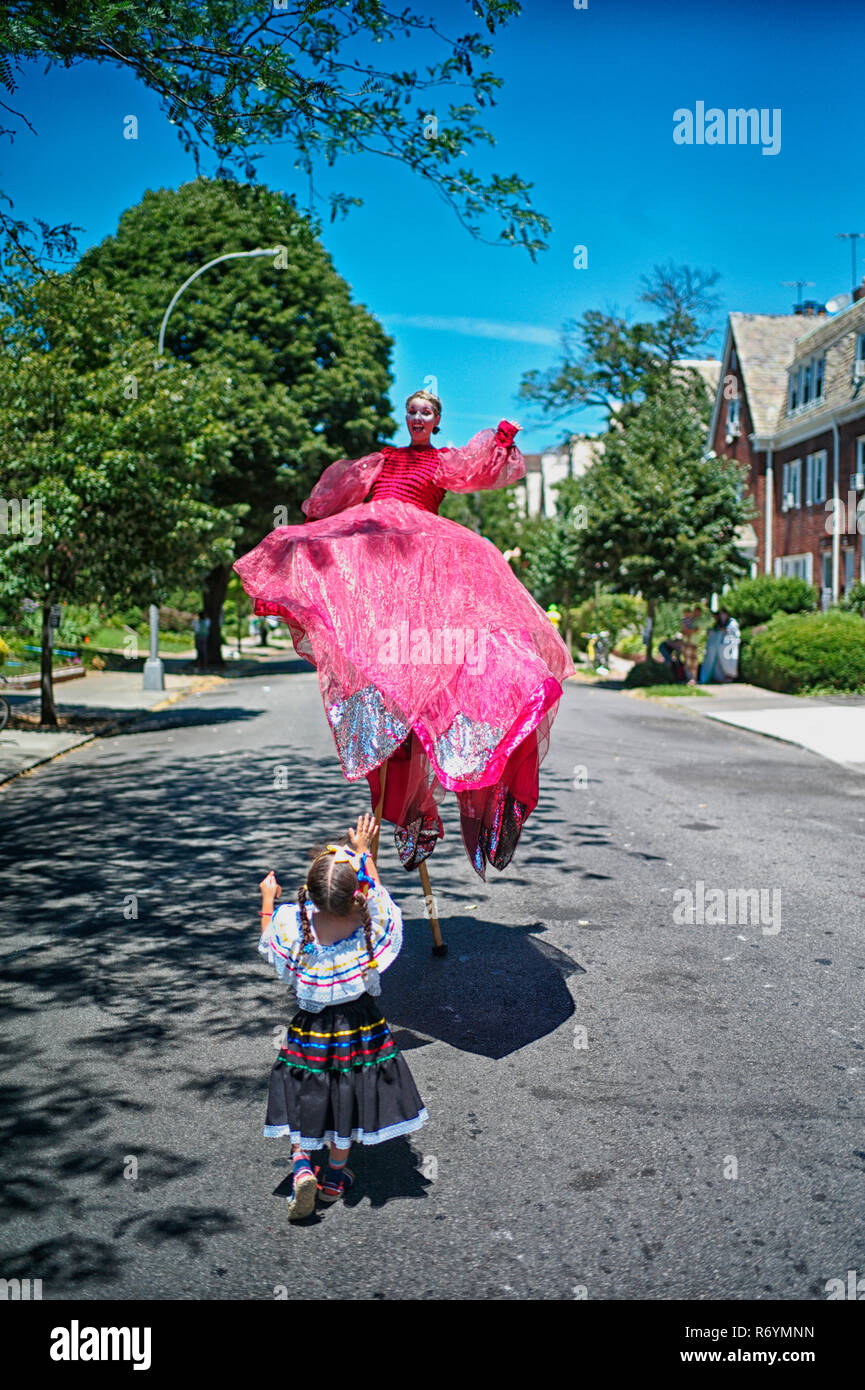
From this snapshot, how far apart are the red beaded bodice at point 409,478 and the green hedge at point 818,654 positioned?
1897 centimetres

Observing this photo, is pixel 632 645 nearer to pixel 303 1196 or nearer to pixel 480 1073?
pixel 480 1073

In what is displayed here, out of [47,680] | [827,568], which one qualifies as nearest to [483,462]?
[47,680]

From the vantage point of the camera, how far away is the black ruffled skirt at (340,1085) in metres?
3.81

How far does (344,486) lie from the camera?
234 inches

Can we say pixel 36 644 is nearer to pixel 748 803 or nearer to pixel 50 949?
pixel 748 803

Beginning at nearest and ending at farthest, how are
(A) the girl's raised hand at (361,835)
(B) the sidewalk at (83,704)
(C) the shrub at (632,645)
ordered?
(A) the girl's raised hand at (361,835)
(B) the sidewalk at (83,704)
(C) the shrub at (632,645)

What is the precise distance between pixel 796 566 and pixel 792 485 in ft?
8.29

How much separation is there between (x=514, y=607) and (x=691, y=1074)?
6.61 ft

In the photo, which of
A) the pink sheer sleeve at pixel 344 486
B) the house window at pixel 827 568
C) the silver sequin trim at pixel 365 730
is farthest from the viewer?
the house window at pixel 827 568

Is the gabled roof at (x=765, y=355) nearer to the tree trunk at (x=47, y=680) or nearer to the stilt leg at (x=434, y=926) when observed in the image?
the tree trunk at (x=47, y=680)

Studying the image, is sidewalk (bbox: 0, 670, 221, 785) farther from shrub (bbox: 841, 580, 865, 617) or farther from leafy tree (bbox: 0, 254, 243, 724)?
shrub (bbox: 841, 580, 865, 617)

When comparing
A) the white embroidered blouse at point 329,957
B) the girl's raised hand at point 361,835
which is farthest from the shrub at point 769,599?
the white embroidered blouse at point 329,957

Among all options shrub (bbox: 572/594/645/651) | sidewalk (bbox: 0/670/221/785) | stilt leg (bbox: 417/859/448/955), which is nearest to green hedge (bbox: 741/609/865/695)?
sidewalk (bbox: 0/670/221/785)

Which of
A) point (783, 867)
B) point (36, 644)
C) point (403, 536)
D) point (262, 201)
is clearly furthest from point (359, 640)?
point (36, 644)
